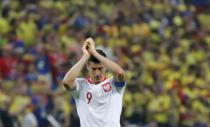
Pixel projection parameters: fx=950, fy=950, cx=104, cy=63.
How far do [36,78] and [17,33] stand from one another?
2.32 metres

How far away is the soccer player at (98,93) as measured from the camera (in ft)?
36.1

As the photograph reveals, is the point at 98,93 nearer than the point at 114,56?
Yes

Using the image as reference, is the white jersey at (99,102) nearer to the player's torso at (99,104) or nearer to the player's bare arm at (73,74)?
the player's torso at (99,104)

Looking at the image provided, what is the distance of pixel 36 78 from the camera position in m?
17.4

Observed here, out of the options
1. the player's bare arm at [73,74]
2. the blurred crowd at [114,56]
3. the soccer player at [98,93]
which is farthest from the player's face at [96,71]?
the blurred crowd at [114,56]

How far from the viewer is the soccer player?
36.1ft

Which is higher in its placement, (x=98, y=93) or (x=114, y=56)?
(x=98, y=93)

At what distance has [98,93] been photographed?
36.5 ft

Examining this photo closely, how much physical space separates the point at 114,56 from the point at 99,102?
8479 millimetres

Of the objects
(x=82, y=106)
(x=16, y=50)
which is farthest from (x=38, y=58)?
(x=82, y=106)

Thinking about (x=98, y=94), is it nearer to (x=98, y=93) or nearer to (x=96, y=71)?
(x=98, y=93)

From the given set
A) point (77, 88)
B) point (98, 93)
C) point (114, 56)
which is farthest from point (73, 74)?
point (114, 56)

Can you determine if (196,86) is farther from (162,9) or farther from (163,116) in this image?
(162,9)

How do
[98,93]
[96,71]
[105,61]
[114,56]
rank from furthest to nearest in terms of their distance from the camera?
[114,56]
[98,93]
[96,71]
[105,61]
